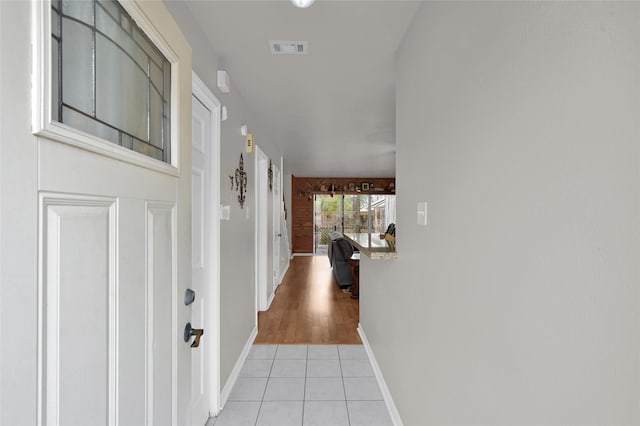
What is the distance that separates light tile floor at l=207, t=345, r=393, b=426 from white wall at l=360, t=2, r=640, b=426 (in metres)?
0.73

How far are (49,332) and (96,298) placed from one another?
11cm

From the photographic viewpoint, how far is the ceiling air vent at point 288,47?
1.92 m

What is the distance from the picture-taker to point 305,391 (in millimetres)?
2215

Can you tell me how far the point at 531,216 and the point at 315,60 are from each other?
6.11 feet

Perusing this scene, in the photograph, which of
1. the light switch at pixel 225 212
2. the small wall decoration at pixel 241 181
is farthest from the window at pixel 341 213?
the light switch at pixel 225 212

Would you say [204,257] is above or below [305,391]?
above

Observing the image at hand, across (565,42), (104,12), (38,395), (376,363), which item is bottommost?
(376,363)

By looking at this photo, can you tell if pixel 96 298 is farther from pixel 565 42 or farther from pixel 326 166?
pixel 326 166

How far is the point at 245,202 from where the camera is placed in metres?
2.77

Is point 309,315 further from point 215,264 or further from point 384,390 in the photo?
point 215,264

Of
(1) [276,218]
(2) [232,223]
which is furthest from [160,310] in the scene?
(1) [276,218]

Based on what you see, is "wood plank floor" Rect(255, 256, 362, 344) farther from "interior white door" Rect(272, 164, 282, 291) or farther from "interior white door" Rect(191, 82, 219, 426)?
"interior white door" Rect(191, 82, 219, 426)

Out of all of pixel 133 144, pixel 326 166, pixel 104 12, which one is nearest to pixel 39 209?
pixel 133 144

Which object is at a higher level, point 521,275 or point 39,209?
point 39,209
